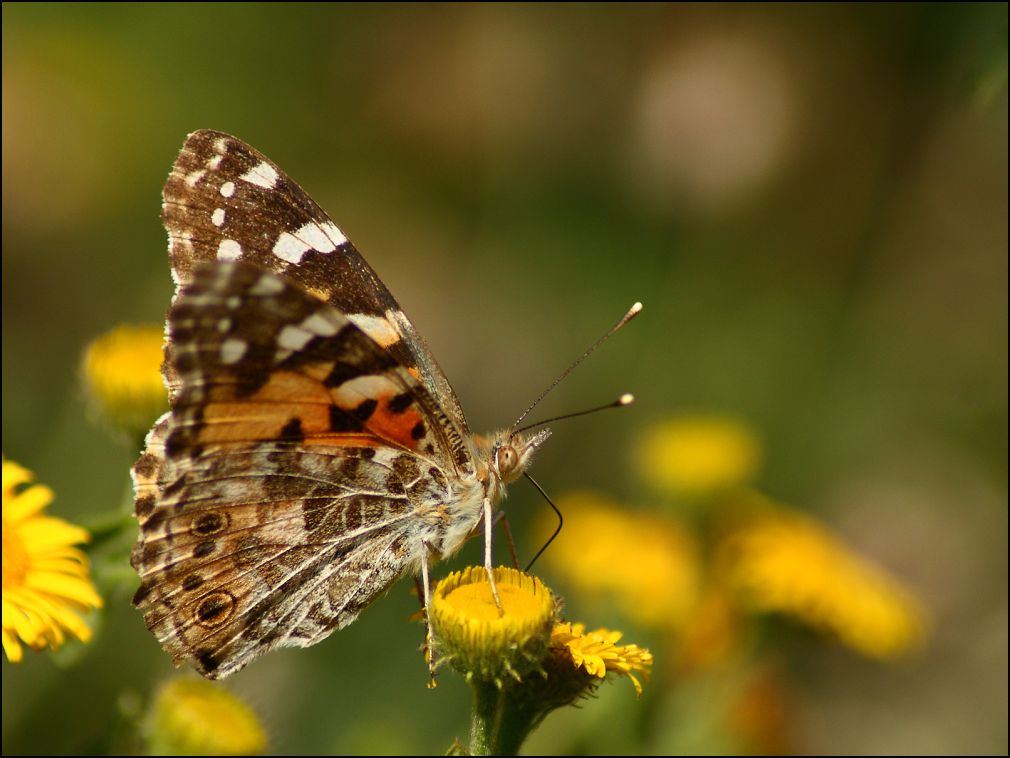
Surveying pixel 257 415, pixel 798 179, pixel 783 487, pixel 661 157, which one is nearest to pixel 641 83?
pixel 661 157

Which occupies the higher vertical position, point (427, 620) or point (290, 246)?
point (290, 246)

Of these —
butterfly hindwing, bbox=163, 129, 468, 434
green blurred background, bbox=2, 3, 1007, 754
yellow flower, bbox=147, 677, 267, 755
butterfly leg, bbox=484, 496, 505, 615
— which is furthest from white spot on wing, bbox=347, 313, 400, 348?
green blurred background, bbox=2, 3, 1007, 754

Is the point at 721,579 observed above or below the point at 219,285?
below

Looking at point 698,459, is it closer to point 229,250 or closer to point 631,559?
point 631,559

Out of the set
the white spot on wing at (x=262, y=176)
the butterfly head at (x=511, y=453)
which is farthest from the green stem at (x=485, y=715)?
the white spot on wing at (x=262, y=176)

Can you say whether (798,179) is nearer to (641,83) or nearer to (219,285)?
(641,83)

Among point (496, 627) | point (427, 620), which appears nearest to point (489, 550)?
point (427, 620)

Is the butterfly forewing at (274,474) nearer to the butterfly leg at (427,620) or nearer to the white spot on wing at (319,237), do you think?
the butterfly leg at (427,620)
